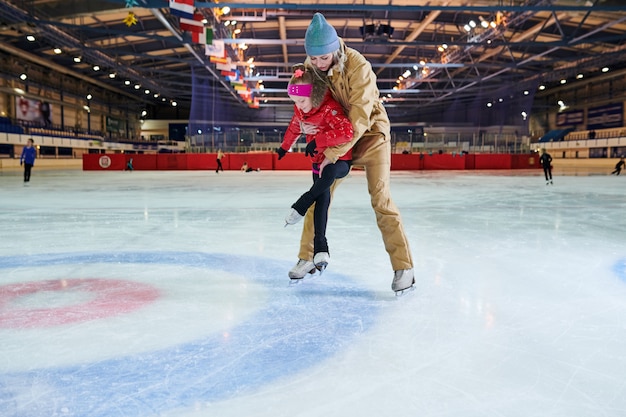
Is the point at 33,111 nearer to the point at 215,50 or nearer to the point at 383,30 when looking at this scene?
the point at 215,50

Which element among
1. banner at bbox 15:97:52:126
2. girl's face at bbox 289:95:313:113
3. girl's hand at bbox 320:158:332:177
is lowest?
girl's hand at bbox 320:158:332:177

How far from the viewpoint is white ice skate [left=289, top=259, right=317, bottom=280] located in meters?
2.67

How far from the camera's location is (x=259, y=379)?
4.79 feet

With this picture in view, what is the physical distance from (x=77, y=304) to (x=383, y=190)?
1.54m

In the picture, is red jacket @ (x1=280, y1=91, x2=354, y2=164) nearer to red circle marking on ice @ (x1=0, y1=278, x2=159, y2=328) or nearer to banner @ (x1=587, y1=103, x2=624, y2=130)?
red circle marking on ice @ (x1=0, y1=278, x2=159, y2=328)

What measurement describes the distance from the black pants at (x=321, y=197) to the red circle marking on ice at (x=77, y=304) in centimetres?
84

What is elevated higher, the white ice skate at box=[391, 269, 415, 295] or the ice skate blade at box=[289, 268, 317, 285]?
the white ice skate at box=[391, 269, 415, 295]

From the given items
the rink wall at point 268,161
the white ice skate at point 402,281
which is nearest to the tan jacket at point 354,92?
the white ice skate at point 402,281

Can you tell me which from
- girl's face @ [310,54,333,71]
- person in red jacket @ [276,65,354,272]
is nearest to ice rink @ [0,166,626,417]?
person in red jacket @ [276,65,354,272]

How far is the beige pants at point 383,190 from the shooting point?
94.9 inches

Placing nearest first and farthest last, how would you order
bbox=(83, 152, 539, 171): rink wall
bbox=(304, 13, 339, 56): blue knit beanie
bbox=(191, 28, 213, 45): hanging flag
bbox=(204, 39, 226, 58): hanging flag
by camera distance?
bbox=(304, 13, 339, 56): blue knit beanie
bbox=(191, 28, 213, 45): hanging flag
bbox=(204, 39, 226, 58): hanging flag
bbox=(83, 152, 539, 171): rink wall

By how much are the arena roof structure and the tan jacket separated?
9237 millimetres

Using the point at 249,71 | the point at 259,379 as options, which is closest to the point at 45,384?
the point at 259,379

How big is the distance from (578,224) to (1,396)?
5.04 m
